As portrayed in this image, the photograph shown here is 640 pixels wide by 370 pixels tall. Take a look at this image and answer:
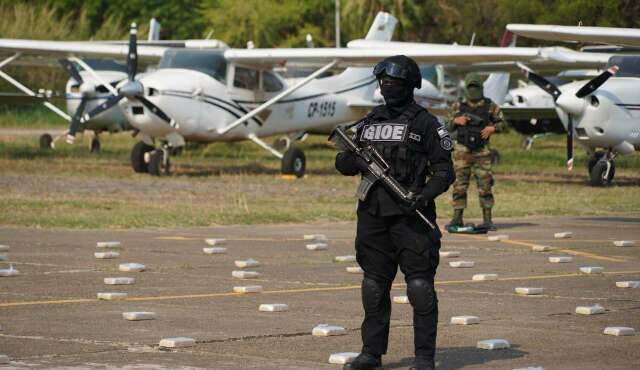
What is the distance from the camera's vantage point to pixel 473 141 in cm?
1659

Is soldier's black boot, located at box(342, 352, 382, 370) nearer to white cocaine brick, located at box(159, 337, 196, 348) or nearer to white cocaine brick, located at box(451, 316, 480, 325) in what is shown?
white cocaine brick, located at box(159, 337, 196, 348)

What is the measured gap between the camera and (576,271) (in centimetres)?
1291

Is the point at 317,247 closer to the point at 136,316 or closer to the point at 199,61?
the point at 136,316

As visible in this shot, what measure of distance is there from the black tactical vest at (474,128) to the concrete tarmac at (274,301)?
4.11ft

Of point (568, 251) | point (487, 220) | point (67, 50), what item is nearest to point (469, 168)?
point (487, 220)

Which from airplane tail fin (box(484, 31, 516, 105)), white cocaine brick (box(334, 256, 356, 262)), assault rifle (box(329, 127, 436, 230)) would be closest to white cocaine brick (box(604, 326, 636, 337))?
assault rifle (box(329, 127, 436, 230))

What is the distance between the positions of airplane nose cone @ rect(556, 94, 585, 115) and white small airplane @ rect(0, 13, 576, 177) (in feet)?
3.29

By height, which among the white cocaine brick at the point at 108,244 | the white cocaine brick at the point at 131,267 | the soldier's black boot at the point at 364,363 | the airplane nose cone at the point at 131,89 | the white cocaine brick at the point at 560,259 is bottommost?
the white cocaine brick at the point at 108,244

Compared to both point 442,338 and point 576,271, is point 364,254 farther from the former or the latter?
point 576,271

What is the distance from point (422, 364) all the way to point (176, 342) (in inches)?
64.2

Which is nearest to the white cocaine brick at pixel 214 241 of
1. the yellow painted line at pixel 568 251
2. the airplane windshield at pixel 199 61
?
the yellow painted line at pixel 568 251

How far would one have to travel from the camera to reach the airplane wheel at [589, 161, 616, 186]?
25.7 m

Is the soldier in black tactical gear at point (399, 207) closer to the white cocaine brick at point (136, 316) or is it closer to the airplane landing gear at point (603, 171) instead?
the white cocaine brick at point (136, 316)

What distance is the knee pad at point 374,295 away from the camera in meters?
7.66
